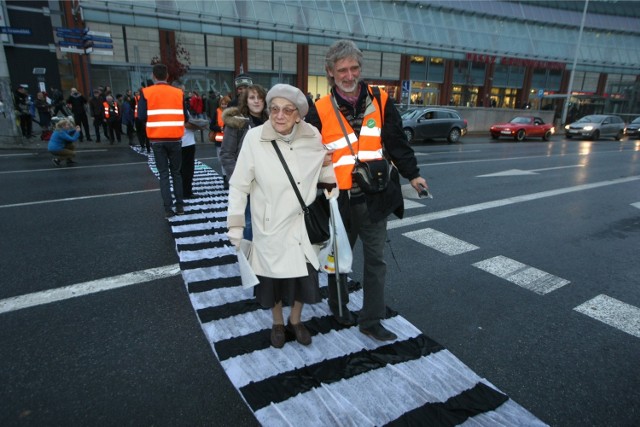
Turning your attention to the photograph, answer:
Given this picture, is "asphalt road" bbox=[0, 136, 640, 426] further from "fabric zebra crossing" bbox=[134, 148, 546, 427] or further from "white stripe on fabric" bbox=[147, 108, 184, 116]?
"white stripe on fabric" bbox=[147, 108, 184, 116]

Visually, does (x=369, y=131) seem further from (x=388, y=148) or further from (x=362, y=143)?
(x=388, y=148)

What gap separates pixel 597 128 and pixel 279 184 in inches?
1098

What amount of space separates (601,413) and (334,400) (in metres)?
1.65

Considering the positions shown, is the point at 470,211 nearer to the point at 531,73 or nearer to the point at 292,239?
the point at 292,239

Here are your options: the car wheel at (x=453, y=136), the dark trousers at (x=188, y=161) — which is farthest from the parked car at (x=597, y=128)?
the dark trousers at (x=188, y=161)

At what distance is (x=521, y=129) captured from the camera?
21.7 m

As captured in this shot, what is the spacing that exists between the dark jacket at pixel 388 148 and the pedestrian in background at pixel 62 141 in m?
9.18

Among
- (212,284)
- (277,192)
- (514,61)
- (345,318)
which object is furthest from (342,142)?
(514,61)

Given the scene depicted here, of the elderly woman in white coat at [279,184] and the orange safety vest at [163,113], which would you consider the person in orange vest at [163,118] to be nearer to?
the orange safety vest at [163,113]

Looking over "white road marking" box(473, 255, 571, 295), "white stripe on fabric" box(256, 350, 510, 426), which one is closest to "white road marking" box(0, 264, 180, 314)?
"white stripe on fabric" box(256, 350, 510, 426)

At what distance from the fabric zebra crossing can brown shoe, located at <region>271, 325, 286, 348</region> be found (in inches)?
2.1

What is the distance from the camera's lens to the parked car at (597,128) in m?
24.1

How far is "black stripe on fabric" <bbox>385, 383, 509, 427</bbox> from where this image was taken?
2.37 metres

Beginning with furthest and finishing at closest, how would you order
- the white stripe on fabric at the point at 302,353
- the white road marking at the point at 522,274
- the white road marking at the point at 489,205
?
the white road marking at the point at 489,205 < the white road marking at the point at 522,274 < the white stripe on fabric at the point at 302,353
